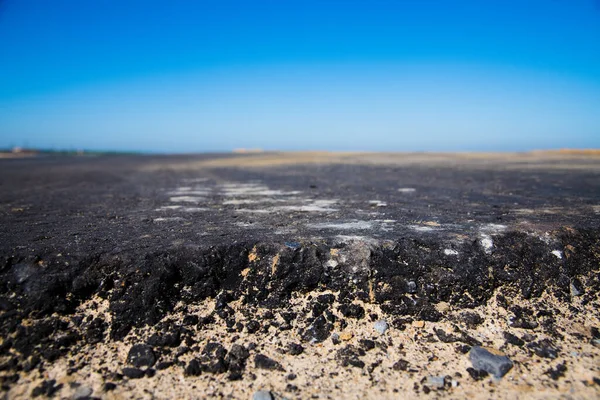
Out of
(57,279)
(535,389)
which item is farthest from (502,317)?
(57,279)

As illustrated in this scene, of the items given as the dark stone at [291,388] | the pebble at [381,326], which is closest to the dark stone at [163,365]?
→ the dark stone at [291,388]

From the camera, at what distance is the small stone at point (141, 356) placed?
2051 mm

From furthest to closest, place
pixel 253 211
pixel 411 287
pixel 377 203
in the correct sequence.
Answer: pixel 377 203, pixel 253 211, pixel 411 287

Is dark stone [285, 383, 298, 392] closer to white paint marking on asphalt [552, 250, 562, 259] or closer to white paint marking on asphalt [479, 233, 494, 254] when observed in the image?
white paint marking on asphalt [479, 233, 494, 254]

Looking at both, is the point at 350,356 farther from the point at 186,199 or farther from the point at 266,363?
the point at 186,199

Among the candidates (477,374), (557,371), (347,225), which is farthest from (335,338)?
(347,225)

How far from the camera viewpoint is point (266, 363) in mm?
2064

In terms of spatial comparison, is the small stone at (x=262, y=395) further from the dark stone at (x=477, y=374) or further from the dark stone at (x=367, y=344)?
the dark stone at (x=477, y=374)

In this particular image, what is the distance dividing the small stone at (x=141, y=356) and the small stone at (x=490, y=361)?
6.20 ft

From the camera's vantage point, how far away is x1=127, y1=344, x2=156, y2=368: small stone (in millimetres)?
2051

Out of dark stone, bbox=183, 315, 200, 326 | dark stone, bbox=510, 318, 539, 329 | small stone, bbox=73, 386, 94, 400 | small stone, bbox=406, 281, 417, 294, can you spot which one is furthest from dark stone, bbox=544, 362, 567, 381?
small stone, bbox=73, 386, 94, 400

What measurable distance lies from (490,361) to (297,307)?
121 centimetres

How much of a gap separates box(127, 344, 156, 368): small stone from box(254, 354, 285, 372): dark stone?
603 millimetres

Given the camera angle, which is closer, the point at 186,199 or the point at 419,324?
the point at 419,324
